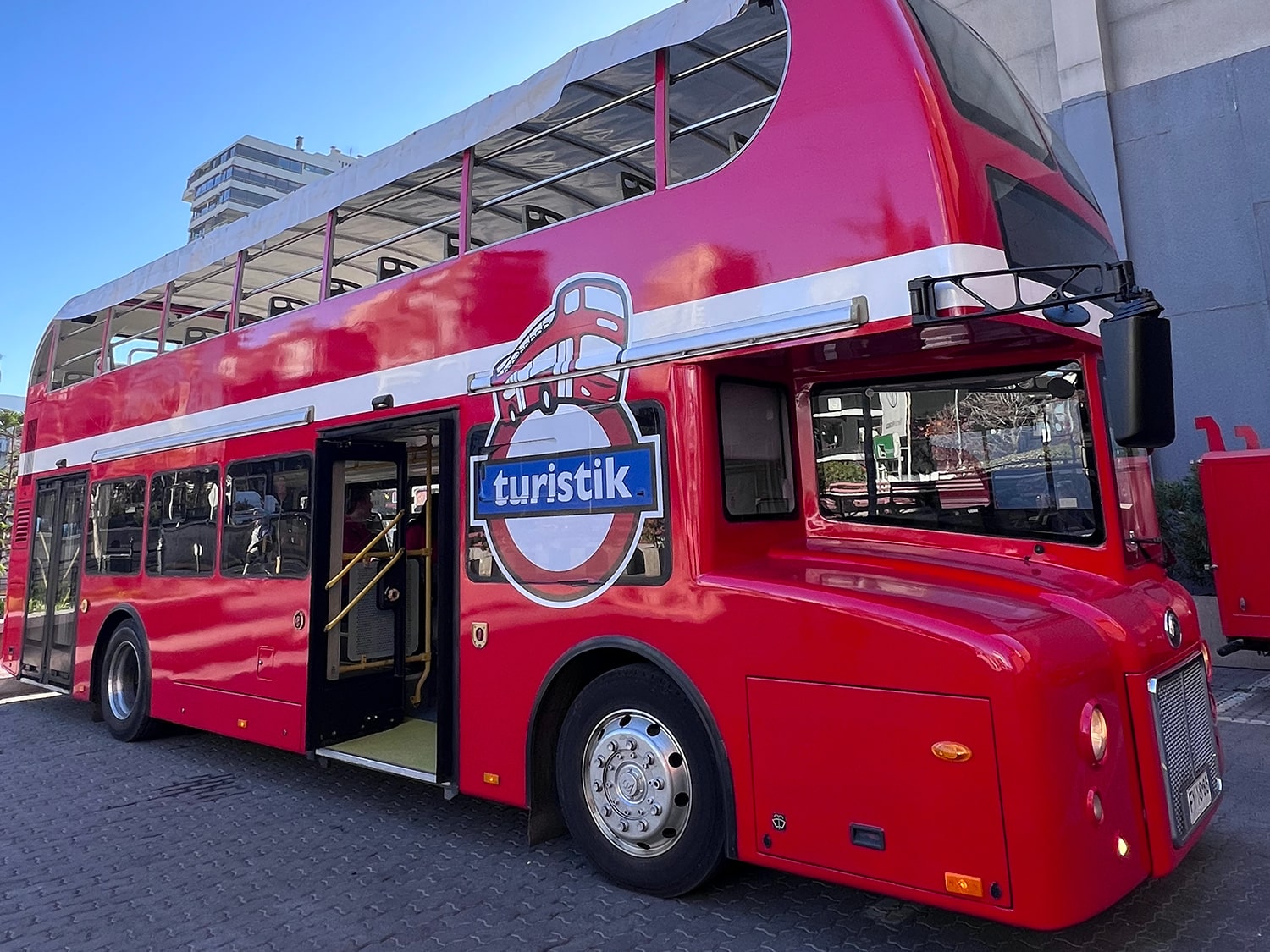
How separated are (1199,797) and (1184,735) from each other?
0.26 meters

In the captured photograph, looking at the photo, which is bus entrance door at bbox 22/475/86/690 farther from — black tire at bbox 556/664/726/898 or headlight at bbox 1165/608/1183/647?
headlight at bbox 1165/608/1183/647

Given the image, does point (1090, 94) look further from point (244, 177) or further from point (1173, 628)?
point (244, 177)

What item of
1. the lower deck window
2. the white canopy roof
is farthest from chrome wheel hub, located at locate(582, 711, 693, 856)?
the white canopy roof

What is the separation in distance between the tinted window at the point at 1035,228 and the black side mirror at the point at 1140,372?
0.41m

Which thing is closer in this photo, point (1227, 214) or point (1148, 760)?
point (1148, 760)

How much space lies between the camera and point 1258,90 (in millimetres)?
10641

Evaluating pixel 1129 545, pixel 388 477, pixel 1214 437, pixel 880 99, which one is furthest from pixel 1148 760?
pixel 1214 437

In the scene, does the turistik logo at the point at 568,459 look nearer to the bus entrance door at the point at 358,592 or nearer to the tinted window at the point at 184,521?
the bus entrance door at the point at 358,592

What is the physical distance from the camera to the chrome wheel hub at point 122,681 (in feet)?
24.3

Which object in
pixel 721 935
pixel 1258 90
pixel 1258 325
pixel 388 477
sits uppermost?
pixel 1258 90

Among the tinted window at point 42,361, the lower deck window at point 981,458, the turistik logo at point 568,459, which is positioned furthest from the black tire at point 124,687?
the lower deck window at point 981,458

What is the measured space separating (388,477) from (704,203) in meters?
3.41

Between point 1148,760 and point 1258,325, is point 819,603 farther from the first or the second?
point 1258,325

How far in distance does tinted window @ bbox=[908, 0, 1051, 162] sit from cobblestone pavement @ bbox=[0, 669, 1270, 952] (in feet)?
10.6
